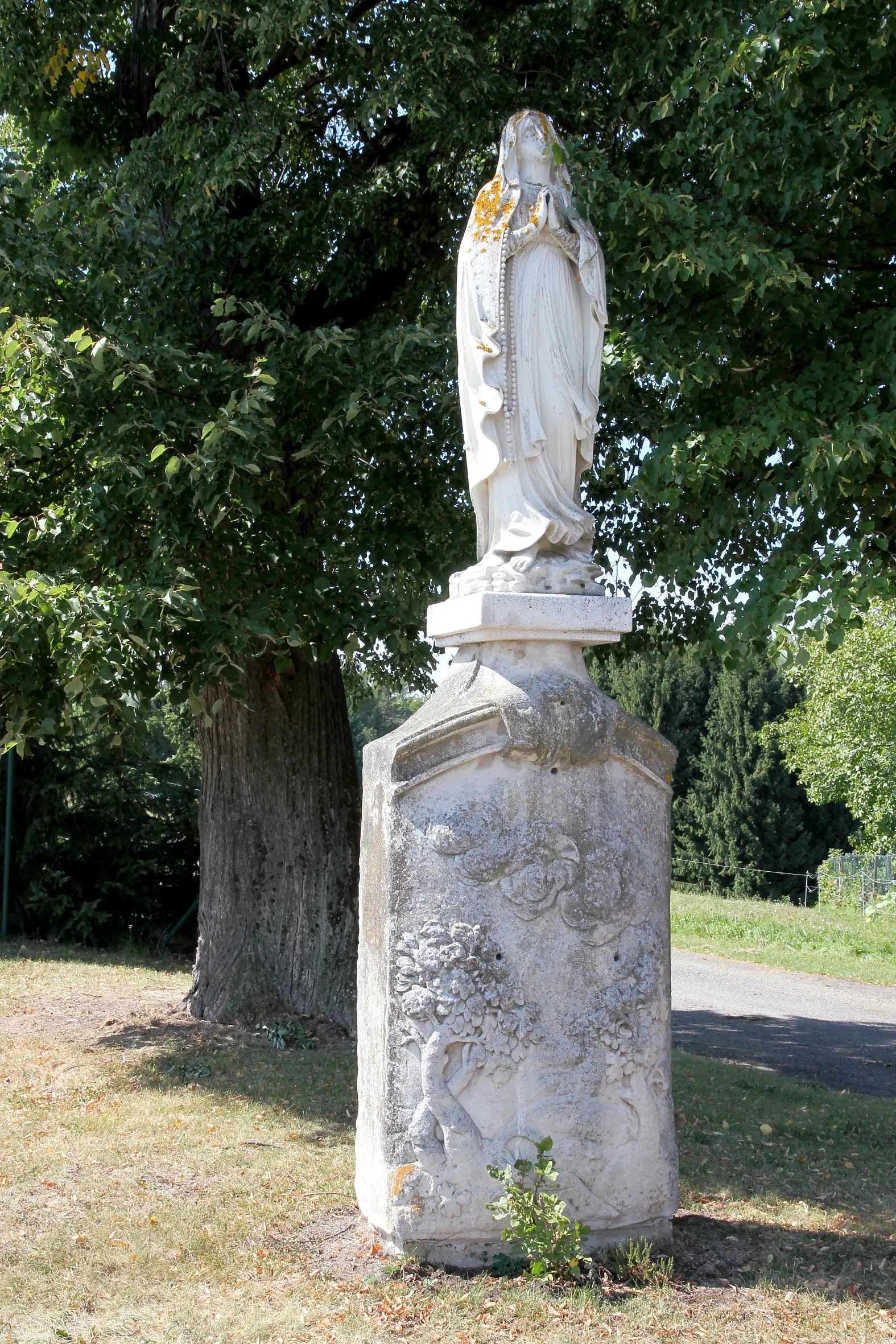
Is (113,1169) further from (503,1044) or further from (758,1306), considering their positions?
(758,1306)

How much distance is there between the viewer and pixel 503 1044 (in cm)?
436

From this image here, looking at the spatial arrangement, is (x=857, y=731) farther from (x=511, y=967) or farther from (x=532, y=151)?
(x=511, y=967)

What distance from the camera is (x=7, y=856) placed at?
1370 cm

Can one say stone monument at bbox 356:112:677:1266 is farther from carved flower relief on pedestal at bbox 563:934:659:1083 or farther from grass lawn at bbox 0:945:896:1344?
grass lawn at bbox 0:945:896:1344

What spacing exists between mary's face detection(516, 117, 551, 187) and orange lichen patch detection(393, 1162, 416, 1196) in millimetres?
3675

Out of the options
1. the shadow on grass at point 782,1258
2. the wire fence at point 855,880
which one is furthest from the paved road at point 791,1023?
the wire fence at point 855,880

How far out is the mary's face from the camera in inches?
192

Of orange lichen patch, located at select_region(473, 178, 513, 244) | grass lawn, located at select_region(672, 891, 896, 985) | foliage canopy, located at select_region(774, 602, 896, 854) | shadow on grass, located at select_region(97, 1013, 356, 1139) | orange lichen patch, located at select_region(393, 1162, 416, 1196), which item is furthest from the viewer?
foliage canopy, located at select_region(774, 602, 896, 854)

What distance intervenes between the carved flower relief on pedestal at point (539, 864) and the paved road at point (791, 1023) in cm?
494

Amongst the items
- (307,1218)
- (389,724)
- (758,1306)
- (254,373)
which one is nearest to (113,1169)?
(307,1218)

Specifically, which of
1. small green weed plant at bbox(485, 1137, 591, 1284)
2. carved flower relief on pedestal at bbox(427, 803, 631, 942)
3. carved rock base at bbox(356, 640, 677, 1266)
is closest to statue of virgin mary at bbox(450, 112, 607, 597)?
carved rock base at bbox(356, 640, 677, 1266)

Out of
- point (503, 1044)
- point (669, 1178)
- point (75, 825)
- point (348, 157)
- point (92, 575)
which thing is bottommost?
point (669, 1178)

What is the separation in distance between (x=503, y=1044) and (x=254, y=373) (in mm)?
3776

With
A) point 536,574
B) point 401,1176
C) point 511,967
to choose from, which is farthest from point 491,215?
point 401,1176
